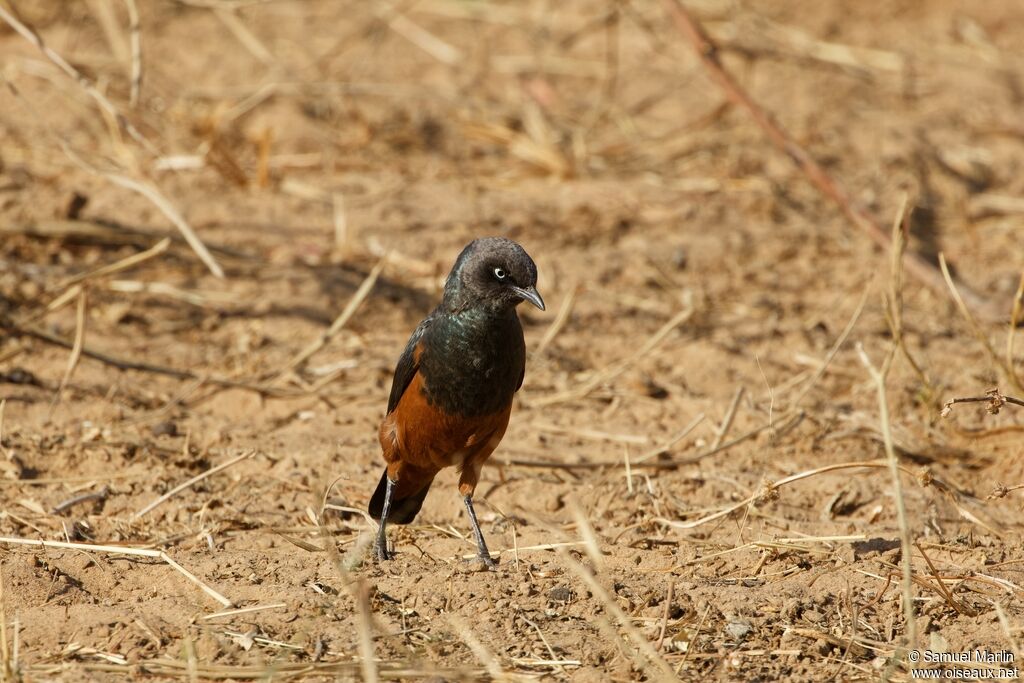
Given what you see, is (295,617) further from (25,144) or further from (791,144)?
(25,144)

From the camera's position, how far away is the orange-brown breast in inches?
203

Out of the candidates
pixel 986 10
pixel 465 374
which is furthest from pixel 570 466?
pixel 986 10

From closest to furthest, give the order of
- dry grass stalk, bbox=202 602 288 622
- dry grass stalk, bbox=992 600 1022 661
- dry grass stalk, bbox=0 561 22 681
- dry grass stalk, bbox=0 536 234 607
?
dry grass stalk, bbox=0 561 22 681
dry grass stalk, bbox=992 600 1022 661
dry grass stalk, bbox=202 602 288 622
dry grass stalk, bbox=0 536 234 607

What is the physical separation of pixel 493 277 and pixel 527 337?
2691mm

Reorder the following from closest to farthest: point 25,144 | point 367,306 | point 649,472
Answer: point 649,472 → point 367,306 → point 25,144

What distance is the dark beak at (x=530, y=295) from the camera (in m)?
4.90

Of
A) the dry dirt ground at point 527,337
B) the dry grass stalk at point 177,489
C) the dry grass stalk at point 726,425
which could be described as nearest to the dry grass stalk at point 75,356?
the dry dirt ground at point 527,337

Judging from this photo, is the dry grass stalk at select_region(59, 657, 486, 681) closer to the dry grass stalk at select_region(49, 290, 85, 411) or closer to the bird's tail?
the bird's tail

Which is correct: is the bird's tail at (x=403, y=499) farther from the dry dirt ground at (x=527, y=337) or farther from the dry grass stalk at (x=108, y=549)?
the dry grass stalk at (x=108, y=549)

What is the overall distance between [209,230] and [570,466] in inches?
145

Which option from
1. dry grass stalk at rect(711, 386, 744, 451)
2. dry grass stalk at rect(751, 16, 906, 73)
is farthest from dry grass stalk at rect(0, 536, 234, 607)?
dry grass stalk at rect(751, 16, 906, 73)

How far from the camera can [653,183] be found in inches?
368

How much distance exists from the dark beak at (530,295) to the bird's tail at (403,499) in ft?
3.59

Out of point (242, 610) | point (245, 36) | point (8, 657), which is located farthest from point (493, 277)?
point (245, 36)
